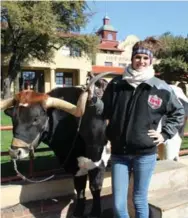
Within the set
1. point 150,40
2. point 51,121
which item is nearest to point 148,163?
point 150,40

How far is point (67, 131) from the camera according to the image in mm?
3895

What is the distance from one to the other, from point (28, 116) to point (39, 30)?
2168 centimetres

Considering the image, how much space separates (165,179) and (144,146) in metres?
1.48

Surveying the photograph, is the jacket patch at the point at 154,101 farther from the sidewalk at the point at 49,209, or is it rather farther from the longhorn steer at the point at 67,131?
the sidewalk at the point at 49,209

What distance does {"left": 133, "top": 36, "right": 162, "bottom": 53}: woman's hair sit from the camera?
2807 mm

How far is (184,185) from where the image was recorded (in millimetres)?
4184

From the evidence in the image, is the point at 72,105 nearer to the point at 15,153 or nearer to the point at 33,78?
the point at 15,153

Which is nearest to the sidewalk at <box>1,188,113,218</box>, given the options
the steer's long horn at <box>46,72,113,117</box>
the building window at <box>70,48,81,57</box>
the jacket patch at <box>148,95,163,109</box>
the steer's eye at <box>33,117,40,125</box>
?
the steer's eye at <box>33,117,40,125</box>

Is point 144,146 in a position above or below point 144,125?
below

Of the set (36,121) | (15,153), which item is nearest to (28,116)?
(36,121)

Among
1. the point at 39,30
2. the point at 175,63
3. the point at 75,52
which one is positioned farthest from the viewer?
the point at 175,63

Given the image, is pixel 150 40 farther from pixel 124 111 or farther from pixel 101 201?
pixel 101 201

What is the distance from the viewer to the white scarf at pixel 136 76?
2.73 meters

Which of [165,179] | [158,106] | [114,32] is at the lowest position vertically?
[165,179]
